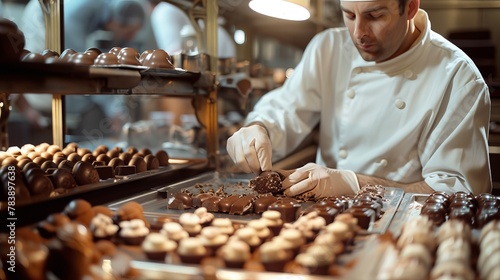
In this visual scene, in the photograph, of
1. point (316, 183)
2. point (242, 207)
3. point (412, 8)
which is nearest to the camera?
point (242, 207)

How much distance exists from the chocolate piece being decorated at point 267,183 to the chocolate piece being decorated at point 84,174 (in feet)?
1.89

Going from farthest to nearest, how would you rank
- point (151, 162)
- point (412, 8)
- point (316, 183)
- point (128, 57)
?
point (412, 8) < point (151, 162) < point (316, 183) < point (128, 57)

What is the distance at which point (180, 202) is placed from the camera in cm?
192

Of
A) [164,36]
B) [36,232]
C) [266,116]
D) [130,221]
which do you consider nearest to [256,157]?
[266,116]

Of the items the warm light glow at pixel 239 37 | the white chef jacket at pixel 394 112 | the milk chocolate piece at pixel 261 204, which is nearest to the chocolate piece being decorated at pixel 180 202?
the milk chocolate piece at pixel 261 204

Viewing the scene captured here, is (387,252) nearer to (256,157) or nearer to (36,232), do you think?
(36,232)

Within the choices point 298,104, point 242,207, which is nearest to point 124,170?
point 242,207

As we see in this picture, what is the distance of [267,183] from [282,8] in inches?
33.0

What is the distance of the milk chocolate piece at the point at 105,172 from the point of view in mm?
2049

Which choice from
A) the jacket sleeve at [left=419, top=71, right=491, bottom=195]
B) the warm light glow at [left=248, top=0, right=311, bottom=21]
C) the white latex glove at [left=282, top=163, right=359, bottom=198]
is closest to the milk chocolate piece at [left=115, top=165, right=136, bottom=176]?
the white latex glove at [left=282, top=163, right=359, bottom=198]

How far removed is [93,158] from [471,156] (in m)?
1.53

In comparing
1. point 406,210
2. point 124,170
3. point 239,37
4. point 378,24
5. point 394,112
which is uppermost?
point 239,37

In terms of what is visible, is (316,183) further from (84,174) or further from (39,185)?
(39,185)

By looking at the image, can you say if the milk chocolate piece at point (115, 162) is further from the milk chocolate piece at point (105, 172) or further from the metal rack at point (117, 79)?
the metal rack at point (117, 79)
